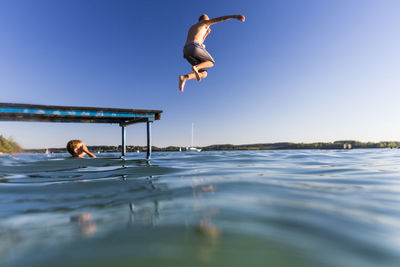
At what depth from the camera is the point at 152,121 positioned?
10.3 m

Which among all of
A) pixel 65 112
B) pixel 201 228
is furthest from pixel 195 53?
pixel 65 112

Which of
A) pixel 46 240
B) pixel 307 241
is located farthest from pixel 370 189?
pixel 46 240

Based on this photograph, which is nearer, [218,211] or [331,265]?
[331,265]

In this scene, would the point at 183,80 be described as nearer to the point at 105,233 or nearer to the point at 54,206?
the point at 54,206

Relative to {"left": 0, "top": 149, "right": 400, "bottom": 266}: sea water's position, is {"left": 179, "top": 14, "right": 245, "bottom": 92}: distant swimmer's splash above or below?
above

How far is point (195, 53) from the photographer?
470cm

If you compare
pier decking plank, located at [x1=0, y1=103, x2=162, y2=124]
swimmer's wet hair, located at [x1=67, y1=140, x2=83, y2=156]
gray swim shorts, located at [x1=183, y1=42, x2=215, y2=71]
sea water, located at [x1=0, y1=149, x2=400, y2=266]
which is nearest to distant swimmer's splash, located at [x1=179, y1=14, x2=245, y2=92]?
gray swim shorts, located at [x1=183, y1=42, x2=215, y2=71]

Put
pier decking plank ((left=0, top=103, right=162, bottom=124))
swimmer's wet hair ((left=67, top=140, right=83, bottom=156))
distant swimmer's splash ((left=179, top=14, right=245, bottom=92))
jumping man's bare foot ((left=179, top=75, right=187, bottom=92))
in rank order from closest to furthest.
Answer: distant swimmer's splash ((left=179, top=14, right=245, bottom=92)), jumping man's bare foot ((left=179, top=75, right=187, bottom=92)), swimmer's wet hair ((left=67, top=140, right=83, bottom=156)), pier decking plank ((left=0, top=103, right=162, bottom=124))

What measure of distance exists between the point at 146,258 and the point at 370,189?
233cm

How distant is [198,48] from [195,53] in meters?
0.16

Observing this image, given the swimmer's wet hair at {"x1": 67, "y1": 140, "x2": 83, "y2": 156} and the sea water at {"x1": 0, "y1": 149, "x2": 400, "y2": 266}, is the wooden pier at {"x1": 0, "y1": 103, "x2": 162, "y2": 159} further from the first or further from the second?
the sea water at {"x1": 0, "y1": 149, "x2": 400, "y2": 266}

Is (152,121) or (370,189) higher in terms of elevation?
(152,121)

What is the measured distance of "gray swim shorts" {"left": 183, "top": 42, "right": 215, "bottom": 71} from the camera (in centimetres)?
471

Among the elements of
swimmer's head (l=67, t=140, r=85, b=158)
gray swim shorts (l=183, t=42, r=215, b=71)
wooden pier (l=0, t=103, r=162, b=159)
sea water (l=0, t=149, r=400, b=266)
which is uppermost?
gray swim shorts (l=183, t=42, r=215, b=71)
